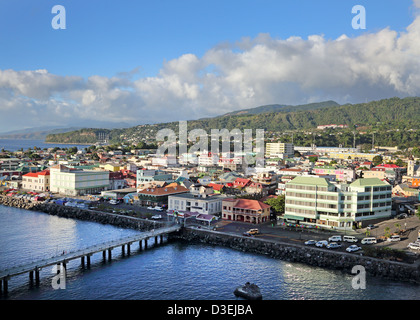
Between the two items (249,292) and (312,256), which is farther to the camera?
(312,256)

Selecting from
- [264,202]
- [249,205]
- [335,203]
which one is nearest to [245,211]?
[249,205]

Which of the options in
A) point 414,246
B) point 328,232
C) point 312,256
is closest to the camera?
point 312,256

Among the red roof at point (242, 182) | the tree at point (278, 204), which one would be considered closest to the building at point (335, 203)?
the tree at point (278, 204)

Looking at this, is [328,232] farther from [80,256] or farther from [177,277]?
[80,256]

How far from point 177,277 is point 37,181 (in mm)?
34552

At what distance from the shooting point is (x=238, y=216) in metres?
31.7

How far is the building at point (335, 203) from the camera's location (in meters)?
28.4

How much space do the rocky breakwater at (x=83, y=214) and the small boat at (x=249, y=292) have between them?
1350 centimetres

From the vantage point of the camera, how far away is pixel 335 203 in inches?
1113

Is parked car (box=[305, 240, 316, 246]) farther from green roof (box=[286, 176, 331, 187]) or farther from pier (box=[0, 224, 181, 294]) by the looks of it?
pier (box=[0, 224, 181, 294])

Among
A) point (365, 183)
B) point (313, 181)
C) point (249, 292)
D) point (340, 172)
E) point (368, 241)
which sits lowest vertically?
point (249, 292)
